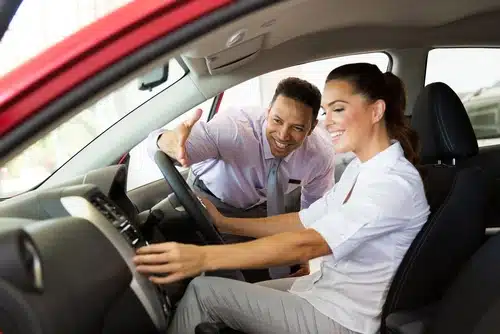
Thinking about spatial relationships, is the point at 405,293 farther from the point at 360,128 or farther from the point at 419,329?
the point at 360,128

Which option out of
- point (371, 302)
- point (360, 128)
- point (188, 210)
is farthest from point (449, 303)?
point (188, 210)

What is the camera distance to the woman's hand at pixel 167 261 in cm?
139

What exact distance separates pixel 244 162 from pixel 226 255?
1.15m

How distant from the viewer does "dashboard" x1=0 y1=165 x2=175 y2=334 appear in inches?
42.7

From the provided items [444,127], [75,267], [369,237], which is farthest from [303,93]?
[75,267]

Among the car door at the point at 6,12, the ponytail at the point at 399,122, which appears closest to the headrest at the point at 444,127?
the ponytail at the point at 399,122

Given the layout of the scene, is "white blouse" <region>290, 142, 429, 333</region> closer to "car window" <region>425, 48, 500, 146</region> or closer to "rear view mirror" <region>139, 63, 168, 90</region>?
"rear view mirror" <region>139, 63, 168, 90</region>

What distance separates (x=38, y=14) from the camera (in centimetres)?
219

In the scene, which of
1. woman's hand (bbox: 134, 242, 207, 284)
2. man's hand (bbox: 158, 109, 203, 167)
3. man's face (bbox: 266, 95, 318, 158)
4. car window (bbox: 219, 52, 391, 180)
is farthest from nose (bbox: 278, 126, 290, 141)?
woman's hand (bbox: 134, 242, 207, 284)

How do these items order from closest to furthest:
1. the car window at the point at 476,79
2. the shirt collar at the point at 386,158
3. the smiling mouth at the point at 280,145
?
the shirt collar at the point at 386,158
the smiling mouth at the point at 280,145
the car window at the point at 476,79

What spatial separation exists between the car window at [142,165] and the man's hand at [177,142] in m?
0.24

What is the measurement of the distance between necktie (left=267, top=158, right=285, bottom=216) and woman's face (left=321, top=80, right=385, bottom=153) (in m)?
0.72

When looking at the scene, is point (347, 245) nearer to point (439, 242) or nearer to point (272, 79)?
point (439, 242)

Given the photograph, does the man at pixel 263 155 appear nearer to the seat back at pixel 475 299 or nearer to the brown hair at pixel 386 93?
the brown hair at pixel 386 93
